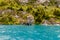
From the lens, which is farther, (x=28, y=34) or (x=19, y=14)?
(x=19, y=14)

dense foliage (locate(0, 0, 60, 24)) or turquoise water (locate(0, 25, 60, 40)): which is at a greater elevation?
turquoise water (locate(0, 25, 60, 40))

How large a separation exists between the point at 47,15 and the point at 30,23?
36156mm

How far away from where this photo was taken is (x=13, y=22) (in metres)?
167

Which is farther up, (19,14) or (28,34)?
(28,34)

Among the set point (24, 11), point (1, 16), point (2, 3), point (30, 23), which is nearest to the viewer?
point (30, 23)

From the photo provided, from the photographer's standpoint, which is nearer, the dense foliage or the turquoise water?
the turquoise water

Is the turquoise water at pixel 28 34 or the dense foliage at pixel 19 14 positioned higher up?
the turquoise water at pixel 28 34

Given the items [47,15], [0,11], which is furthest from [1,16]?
[47,15]

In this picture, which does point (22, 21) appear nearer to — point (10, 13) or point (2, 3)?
point (10, 13)

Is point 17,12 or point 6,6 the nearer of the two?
point 17,12

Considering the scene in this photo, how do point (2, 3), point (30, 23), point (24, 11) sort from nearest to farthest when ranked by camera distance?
1. point (30, 23)
2. point (24, 11)
3. point (2, 3)

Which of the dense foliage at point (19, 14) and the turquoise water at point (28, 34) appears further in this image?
the dense foliage at point (19, 14)

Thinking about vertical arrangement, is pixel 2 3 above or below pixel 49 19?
above

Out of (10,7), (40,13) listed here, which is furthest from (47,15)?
(10,7)
